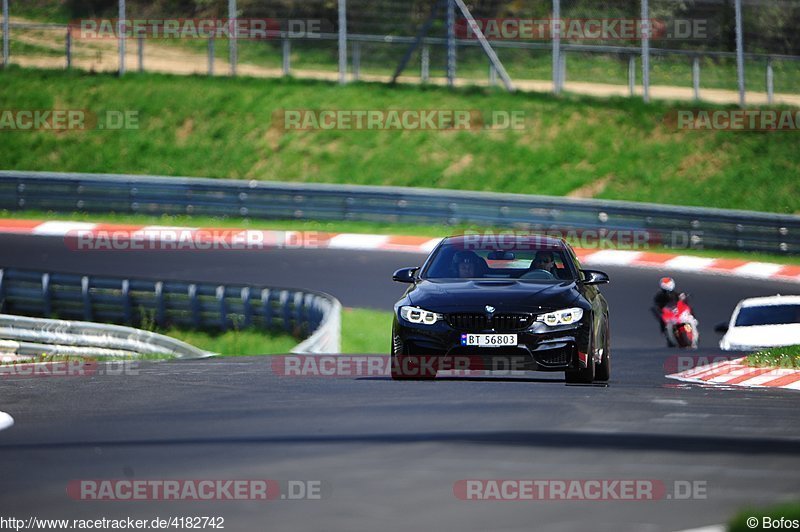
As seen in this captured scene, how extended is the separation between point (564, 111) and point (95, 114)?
12234 mm

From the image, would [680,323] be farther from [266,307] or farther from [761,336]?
[266,307]

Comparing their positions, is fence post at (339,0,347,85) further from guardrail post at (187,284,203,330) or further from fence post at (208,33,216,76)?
guardrail post at (187,284,203,330)

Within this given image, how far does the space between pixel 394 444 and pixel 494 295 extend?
3.47 meters

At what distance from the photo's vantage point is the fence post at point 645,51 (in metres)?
30.7

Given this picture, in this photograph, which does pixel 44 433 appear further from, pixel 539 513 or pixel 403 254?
pixel 403 254

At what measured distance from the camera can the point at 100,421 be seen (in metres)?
9.77

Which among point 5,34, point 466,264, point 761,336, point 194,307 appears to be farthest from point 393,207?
point 466,264

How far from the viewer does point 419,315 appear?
11664 millimetres

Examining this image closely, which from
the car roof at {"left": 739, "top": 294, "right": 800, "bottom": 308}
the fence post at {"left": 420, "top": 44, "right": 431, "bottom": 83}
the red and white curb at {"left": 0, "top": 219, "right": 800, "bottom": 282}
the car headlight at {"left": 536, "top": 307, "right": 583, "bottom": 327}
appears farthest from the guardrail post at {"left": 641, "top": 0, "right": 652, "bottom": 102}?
the car headlight at {"left": 536, "top": 307, "right": 583, "bottom": 327}

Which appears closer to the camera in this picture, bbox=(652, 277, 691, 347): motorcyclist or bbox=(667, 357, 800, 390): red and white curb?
bbox=(667, 357, 800, 390): red and white curb

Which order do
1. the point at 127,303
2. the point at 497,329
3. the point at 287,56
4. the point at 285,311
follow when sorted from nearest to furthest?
1. the point at 497,329
2. the point at 285,311
3. the point at 127,303
4. the point at 287,56

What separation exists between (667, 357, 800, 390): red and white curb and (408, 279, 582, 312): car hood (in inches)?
119

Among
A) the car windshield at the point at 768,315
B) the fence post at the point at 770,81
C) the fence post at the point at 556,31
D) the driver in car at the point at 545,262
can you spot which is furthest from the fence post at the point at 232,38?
the driver in car at the point at 545,262

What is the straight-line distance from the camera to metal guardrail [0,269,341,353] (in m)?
20.1
